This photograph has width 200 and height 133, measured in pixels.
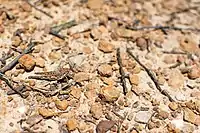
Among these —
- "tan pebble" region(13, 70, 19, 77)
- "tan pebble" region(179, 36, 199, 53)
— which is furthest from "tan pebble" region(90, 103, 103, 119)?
"tan pebble" region(179, 36, 199, 53)

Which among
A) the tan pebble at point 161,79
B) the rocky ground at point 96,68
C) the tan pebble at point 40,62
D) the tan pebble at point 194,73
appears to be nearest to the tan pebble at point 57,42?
the rocky ground at point 96,68

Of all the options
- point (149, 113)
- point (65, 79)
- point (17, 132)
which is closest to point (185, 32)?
point (149, 113)

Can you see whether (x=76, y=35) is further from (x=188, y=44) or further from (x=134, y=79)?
(x=188, y=44)

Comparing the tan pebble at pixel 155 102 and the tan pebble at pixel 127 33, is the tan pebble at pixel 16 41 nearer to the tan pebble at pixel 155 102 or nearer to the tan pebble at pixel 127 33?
the tan pebble at pixel 127 33

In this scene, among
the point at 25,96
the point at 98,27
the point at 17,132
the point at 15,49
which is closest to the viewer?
the point at 17,132

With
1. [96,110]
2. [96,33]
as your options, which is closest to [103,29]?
[96,33]

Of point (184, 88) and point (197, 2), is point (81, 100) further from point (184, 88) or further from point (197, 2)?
point (197, 2)

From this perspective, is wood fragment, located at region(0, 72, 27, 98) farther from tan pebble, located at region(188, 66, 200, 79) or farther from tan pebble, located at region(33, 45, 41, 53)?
tan pebble, located at region(188, 66, 200, 79)
